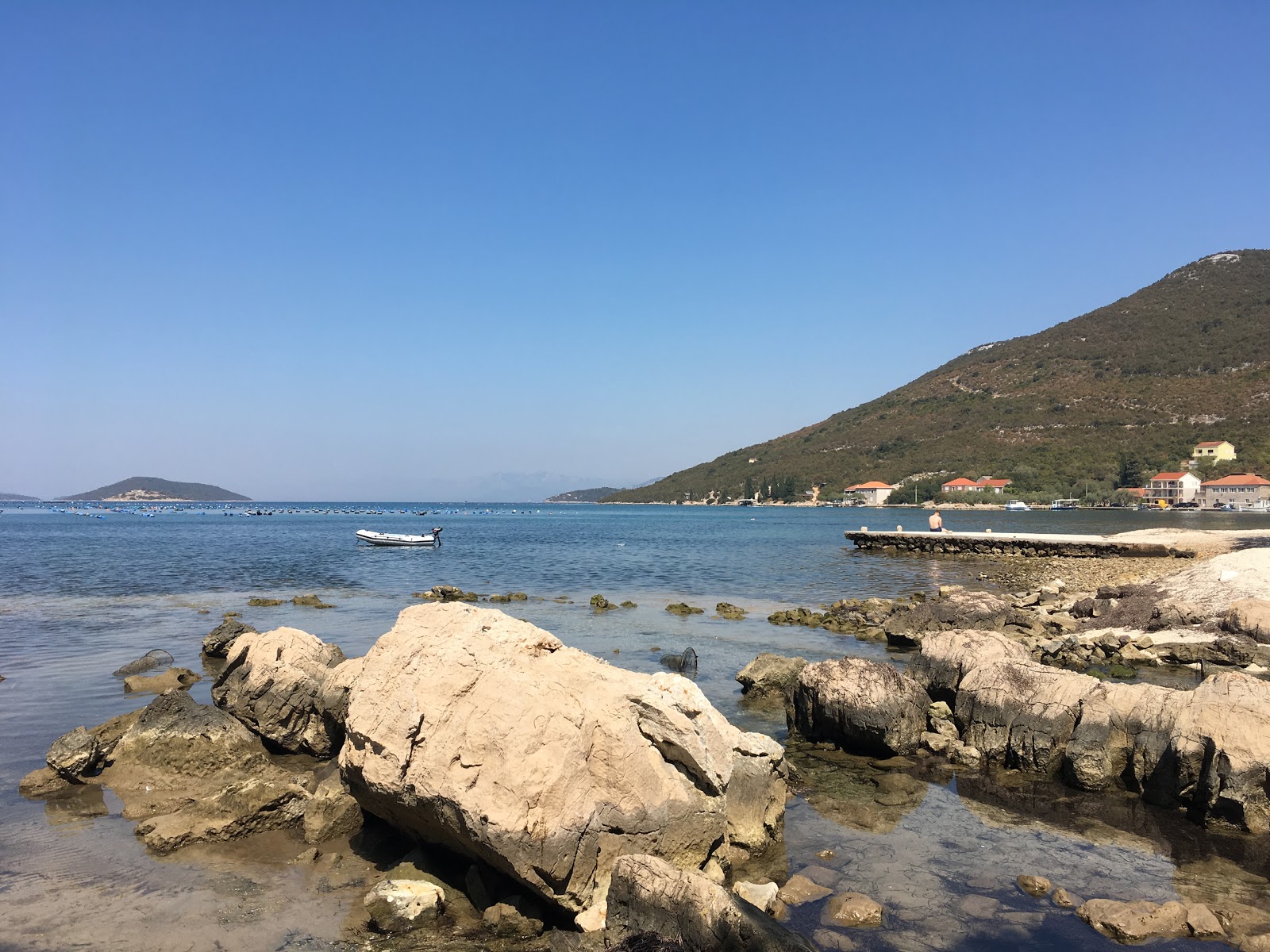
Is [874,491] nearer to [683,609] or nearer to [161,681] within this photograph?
[683,609]

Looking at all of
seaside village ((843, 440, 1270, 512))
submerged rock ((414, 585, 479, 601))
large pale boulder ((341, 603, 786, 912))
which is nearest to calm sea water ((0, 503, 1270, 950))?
large pale boulder ((341, 603, 786, 912))

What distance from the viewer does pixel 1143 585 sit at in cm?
2653

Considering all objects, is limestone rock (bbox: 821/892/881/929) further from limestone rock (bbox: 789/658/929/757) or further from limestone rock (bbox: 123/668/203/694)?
limestone rock (bbox: 123/668/203/694)

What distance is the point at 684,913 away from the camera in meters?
6.24

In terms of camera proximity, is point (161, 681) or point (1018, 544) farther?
point (1018, 544)

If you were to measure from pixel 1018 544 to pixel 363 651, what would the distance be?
41.2 m

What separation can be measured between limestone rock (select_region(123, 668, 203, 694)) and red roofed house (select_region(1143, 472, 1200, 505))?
4550 inches

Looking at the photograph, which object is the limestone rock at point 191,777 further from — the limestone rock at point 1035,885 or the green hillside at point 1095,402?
the green hillside at point 1095,402

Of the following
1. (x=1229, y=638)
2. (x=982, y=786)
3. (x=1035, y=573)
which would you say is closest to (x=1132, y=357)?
(x=1035, y=573)

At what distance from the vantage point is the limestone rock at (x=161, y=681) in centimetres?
1506

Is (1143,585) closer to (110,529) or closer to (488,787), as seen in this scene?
(488,787)

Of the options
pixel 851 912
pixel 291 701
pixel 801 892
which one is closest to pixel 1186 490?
pixel 801 892

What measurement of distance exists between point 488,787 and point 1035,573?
1462 inches

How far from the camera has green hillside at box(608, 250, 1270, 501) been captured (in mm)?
114125
